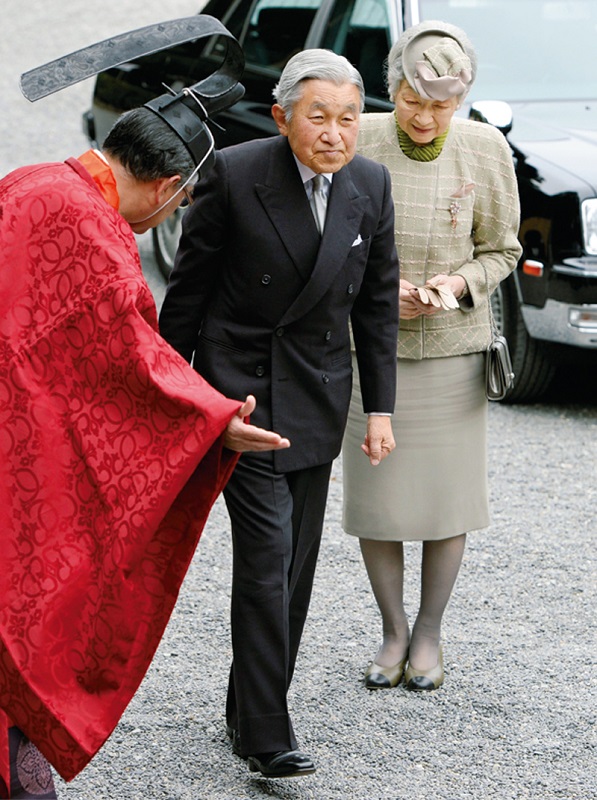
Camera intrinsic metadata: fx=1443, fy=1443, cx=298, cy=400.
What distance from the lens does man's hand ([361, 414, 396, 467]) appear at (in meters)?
3.70

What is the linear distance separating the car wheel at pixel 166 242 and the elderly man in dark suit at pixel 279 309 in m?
4.89

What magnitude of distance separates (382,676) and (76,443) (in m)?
1.63

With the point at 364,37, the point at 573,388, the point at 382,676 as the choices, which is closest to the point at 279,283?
the point at 382,676

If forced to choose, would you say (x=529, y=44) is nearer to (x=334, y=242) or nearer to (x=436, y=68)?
(x=436, y=68)

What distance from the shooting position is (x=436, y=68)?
11.9 ft

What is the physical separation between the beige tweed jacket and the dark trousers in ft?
2.32

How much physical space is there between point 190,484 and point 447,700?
1.34 metres

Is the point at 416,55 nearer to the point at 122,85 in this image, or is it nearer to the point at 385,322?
the point at 385,322

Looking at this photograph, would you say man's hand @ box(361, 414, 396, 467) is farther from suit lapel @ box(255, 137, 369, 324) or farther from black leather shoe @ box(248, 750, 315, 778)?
black leather shoe @ box(248, 750, 315, 778)

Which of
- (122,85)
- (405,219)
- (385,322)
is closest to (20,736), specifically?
(385,322)

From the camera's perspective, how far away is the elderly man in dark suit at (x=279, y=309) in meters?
3.34

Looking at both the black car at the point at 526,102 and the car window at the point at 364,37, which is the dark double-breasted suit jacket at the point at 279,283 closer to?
the black car at the point at 526,102

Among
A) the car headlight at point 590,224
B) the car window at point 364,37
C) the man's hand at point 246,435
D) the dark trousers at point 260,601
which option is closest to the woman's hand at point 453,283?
the dark trousers at point 260,601

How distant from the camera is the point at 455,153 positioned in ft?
12.6
